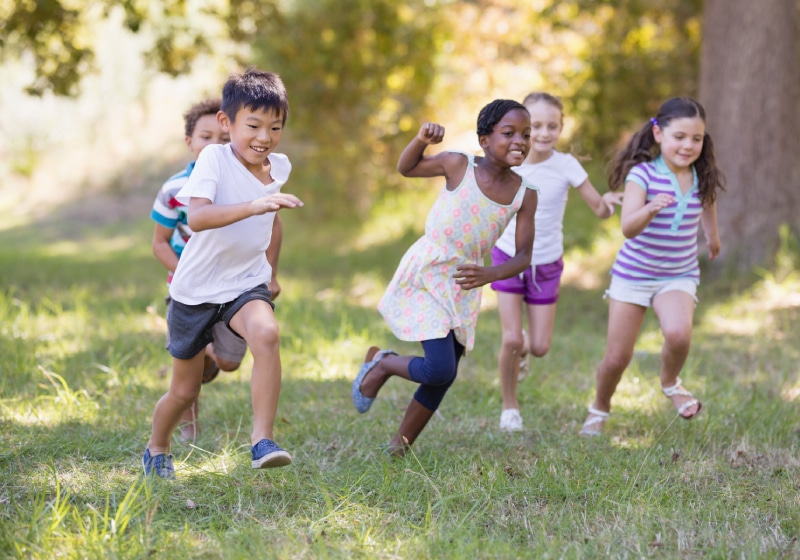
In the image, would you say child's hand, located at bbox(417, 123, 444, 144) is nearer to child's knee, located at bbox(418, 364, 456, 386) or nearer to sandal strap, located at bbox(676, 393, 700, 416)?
child's knee, located at bbox(418, 364, 456, 386)

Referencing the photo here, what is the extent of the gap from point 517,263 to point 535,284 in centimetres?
99

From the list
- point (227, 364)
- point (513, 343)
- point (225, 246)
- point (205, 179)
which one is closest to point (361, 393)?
point (227, 364)

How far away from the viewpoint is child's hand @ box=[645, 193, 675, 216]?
404cm

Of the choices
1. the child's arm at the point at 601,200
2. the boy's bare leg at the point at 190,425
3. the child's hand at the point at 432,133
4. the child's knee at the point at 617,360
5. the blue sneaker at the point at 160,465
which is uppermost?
the child's hand at the point at 432,133

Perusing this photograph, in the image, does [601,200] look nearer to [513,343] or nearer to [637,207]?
[637,207]

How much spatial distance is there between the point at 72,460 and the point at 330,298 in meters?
5.39

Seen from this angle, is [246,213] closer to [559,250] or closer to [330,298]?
[559,250]

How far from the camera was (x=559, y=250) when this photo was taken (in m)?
4.91

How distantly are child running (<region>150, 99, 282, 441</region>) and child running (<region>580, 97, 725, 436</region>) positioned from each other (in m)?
1.67

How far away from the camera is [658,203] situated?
405cm

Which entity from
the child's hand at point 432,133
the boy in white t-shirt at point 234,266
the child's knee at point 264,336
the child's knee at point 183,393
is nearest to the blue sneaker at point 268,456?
the boy in white t-shirt at point 234,266

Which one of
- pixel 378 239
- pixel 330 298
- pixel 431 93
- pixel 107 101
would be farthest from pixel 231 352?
pixel 107 101

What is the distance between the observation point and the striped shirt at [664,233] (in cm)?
432

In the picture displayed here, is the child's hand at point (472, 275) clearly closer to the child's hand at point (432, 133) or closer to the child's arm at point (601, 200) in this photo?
the child's hand at point (432, 133)
